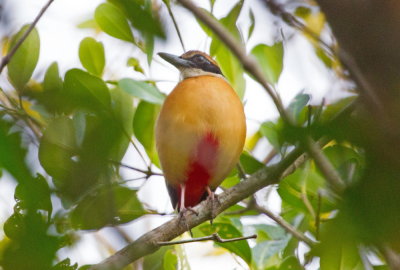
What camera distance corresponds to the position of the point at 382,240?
2.83ft

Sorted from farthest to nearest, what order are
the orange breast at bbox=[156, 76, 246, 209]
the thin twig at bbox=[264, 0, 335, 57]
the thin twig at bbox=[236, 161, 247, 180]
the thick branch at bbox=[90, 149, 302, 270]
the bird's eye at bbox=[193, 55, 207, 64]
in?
the bird's eye at bbox=[193, 55, 207, 64] → the orange breast at bbox=[156, 76, 246, 209] → the thin twig at bbox=[236, 161, 247, 180] → the thick branch at bbox=[90, 149, 302, 270] → the thin twig at bbox=[264, 0, 335, 57]

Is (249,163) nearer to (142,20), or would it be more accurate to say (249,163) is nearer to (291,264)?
(291,264)

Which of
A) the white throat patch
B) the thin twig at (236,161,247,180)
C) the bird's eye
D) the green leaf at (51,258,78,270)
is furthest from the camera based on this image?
the bird's eye

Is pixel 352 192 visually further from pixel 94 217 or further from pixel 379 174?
pixel 94 217

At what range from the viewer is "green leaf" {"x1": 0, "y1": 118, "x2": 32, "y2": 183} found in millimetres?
876

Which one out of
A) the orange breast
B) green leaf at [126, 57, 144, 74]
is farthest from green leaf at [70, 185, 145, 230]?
green leaf at [126, 57, 144, 74]

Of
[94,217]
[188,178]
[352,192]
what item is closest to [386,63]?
[352,192]

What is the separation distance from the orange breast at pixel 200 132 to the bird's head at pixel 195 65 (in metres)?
0.48

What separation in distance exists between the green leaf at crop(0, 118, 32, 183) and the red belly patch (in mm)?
2437

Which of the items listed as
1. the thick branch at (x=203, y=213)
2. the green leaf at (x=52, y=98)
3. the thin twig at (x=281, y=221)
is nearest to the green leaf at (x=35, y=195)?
the green leaf at (x=52, y=98)

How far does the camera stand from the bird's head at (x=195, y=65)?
14.1 feet

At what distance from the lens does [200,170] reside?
3.73 meters

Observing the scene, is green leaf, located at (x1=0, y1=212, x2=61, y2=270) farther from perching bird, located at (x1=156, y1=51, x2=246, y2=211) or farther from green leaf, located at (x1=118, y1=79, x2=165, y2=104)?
perching bird, located at (x1=156, y1=51, x2=246, y2=211)

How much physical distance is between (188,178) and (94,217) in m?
2.65
